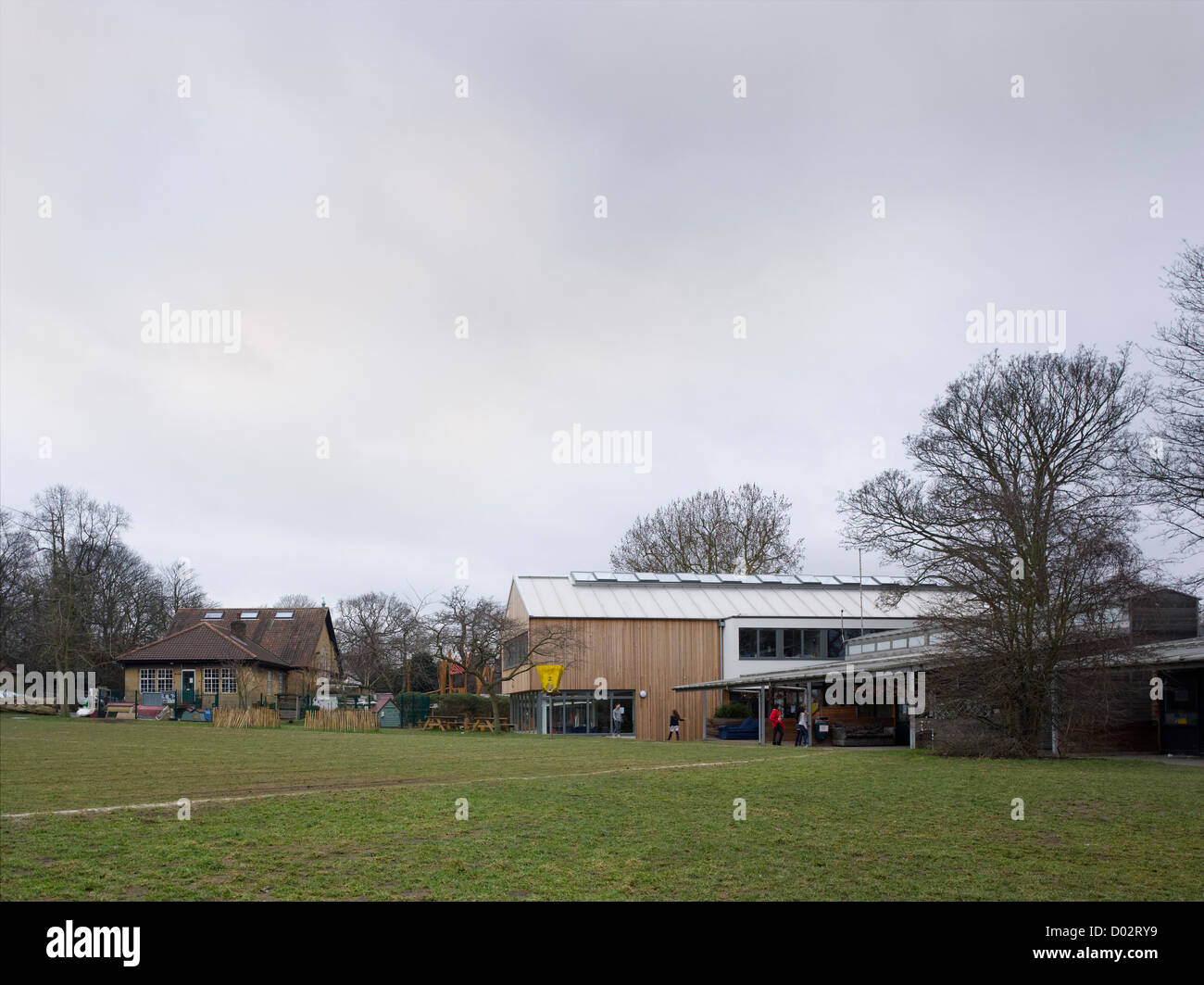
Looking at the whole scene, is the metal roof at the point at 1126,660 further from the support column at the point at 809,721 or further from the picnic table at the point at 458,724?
the picnic table at the point at 458,724

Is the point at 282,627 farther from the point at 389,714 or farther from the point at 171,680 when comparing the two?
the point at 389,714

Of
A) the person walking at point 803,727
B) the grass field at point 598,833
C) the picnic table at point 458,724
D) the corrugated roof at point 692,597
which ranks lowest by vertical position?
the picnic table at point 458,724

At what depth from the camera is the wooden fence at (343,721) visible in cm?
4603

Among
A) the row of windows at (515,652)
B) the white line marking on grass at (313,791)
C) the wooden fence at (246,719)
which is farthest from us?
the row of windows at (515,652)

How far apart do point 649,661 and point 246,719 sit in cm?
1918

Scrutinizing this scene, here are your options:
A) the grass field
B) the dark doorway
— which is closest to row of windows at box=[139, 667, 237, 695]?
the grass field

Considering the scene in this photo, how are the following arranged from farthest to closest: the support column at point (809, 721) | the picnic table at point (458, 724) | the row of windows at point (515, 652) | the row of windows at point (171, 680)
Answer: the row of windows at point (171, 680) → the row of windows at point (515, 652) → the picnic table at point (458, 724) → the support column at point (809, 721)

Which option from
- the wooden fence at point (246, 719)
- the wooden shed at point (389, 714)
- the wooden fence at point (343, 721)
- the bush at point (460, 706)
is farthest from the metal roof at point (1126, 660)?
the wooden fence at point (246, 719)

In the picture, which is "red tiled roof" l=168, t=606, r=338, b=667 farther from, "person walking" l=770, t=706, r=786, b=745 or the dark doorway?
the dark doorway

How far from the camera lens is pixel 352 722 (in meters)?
46.3

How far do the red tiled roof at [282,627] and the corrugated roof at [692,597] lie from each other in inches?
1166

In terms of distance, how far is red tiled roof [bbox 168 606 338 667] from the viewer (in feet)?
257
